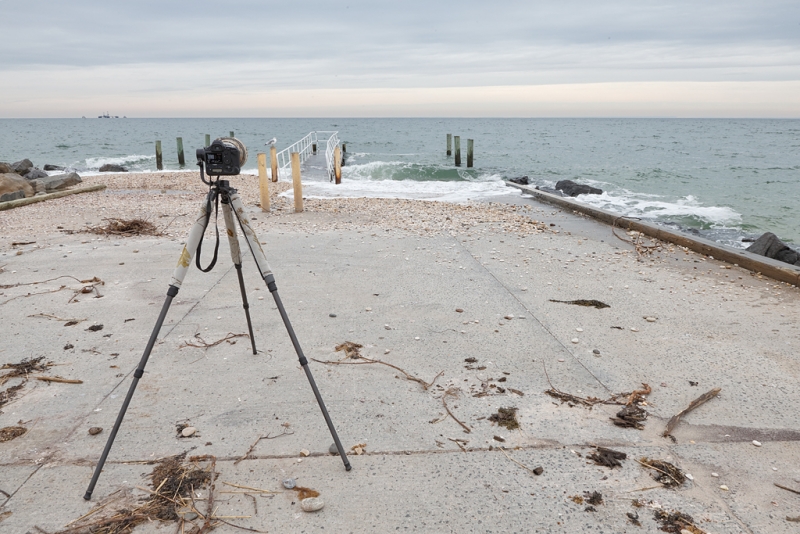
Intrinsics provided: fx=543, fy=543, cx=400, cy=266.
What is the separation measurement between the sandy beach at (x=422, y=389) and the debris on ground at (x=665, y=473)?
24 mm

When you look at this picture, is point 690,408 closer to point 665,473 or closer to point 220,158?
point 665,473

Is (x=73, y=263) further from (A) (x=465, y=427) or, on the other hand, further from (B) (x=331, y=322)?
(A) (x=465, y=427)

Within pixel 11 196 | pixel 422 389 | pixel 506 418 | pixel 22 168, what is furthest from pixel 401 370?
pixel 22 168

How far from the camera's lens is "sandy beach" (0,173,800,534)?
2.25 m

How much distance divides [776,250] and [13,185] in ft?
49.7

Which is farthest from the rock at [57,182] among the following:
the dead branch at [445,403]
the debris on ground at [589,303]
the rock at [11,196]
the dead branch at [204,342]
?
the dead branch at [445,403]

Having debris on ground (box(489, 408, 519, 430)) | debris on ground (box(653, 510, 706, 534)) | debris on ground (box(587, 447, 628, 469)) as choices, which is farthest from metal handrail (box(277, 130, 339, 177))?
debris on ground (box(653, 510, 706, 534))

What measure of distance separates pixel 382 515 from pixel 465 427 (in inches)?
30.2

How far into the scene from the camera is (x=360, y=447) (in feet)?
8.60

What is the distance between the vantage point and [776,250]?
741 cm

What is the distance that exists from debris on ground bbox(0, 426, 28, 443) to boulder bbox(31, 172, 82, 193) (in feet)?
42.1

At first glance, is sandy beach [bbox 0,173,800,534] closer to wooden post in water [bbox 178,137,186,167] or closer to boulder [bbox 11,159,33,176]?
boulder [bbox 11,159,33,176]

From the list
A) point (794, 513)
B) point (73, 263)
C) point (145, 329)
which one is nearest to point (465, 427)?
point (794, 513)

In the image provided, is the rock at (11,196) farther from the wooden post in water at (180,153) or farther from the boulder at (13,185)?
the wooden post in water at (180,153)
